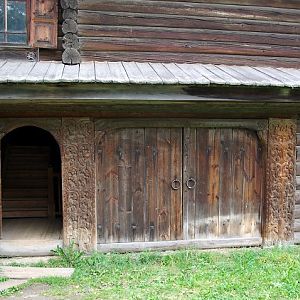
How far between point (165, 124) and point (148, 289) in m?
2.15

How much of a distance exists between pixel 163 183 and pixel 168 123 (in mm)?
836

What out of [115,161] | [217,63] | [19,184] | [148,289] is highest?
[217,63]

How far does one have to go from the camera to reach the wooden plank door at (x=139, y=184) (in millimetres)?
5359

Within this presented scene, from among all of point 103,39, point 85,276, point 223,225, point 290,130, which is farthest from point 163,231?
point 103,39

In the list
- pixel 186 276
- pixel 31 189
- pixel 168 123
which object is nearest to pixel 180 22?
pixel 168 123

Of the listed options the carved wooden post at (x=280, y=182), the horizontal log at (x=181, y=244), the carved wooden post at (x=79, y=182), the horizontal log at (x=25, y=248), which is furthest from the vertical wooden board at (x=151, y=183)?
the carved wooden post at (x=280, y=182)

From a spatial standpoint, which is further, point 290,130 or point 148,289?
point 290,130

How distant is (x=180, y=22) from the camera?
5516mm

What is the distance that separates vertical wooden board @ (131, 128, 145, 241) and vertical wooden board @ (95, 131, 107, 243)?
405 mm

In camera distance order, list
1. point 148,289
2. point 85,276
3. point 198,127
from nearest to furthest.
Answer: point 148,289 → point 85,276 → point 198,127

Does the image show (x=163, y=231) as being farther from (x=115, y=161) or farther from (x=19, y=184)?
(x=19, y=184)

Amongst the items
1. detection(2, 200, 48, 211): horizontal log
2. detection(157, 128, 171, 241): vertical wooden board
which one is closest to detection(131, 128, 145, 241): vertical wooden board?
detection(157, 128, 171, 241): vertical wooden board

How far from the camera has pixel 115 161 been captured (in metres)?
5.36

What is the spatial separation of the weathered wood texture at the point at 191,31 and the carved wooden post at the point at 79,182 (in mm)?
1057
